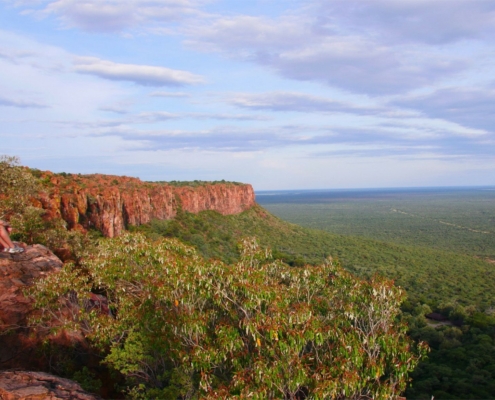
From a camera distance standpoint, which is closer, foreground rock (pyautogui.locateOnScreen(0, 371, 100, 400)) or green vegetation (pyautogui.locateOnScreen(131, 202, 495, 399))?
foreground rock (pyautogui.locateOnScreen(0, 371, 100, 400))

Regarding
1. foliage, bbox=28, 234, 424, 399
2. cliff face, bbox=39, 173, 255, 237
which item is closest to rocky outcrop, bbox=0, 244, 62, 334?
foliage, bbox=28, 234, 424, 399

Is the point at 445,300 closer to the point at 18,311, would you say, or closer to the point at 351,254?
the point at 351,254

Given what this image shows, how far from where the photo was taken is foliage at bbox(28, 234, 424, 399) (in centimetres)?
955

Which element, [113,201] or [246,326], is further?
[113,201]

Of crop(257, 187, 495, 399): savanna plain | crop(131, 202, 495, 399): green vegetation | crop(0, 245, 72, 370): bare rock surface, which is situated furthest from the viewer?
crop(131, 202, 495, 399): green vegetation

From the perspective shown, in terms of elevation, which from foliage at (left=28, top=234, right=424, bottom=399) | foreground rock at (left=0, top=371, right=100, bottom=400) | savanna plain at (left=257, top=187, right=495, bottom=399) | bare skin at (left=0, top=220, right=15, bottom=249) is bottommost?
savanna plain at (left=257, top=187, right=495, bottom=399)

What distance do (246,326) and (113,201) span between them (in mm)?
31075

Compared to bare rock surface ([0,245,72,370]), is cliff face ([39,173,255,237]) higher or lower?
higher

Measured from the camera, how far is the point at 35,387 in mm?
9594

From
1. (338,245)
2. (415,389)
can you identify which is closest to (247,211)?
(338,245)

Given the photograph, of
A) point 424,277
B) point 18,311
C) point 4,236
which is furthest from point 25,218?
point 424,277

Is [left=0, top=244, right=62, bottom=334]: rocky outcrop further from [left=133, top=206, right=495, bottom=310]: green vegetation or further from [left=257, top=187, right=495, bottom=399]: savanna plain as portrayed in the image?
[left=133, top=206, right=495, bottom=310]: green vegetation

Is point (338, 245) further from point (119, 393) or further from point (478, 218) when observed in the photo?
point (478, 218)

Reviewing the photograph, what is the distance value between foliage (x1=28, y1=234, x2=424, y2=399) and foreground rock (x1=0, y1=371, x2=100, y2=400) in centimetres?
238
